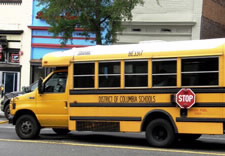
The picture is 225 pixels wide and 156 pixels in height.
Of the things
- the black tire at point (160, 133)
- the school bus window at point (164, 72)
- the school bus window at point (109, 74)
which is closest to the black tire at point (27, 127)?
the school bus window at point (109, 74)

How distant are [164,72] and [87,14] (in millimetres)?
9799

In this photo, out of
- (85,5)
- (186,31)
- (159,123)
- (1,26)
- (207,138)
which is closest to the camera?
(159,123)

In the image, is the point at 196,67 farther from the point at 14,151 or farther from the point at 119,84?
the point at 14,151

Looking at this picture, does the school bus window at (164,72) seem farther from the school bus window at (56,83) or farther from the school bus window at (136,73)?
the school bus window at (56,83)

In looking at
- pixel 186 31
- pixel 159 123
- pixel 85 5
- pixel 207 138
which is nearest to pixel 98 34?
pixel 85 5

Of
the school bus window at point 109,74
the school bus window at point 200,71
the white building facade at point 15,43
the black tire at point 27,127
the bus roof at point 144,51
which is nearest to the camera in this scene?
the school bus window at point 200,71

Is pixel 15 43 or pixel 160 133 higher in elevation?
pixel 15 43

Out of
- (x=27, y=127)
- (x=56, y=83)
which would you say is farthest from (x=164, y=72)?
(x=27, y=127)

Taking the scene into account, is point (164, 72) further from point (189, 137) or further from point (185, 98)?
point (189, 137)

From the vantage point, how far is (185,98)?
9102mm

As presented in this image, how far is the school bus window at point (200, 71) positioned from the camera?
8945 mm

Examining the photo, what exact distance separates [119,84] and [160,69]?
1.20 meters

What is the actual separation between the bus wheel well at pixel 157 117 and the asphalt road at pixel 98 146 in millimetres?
559

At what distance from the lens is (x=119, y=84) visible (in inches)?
396
